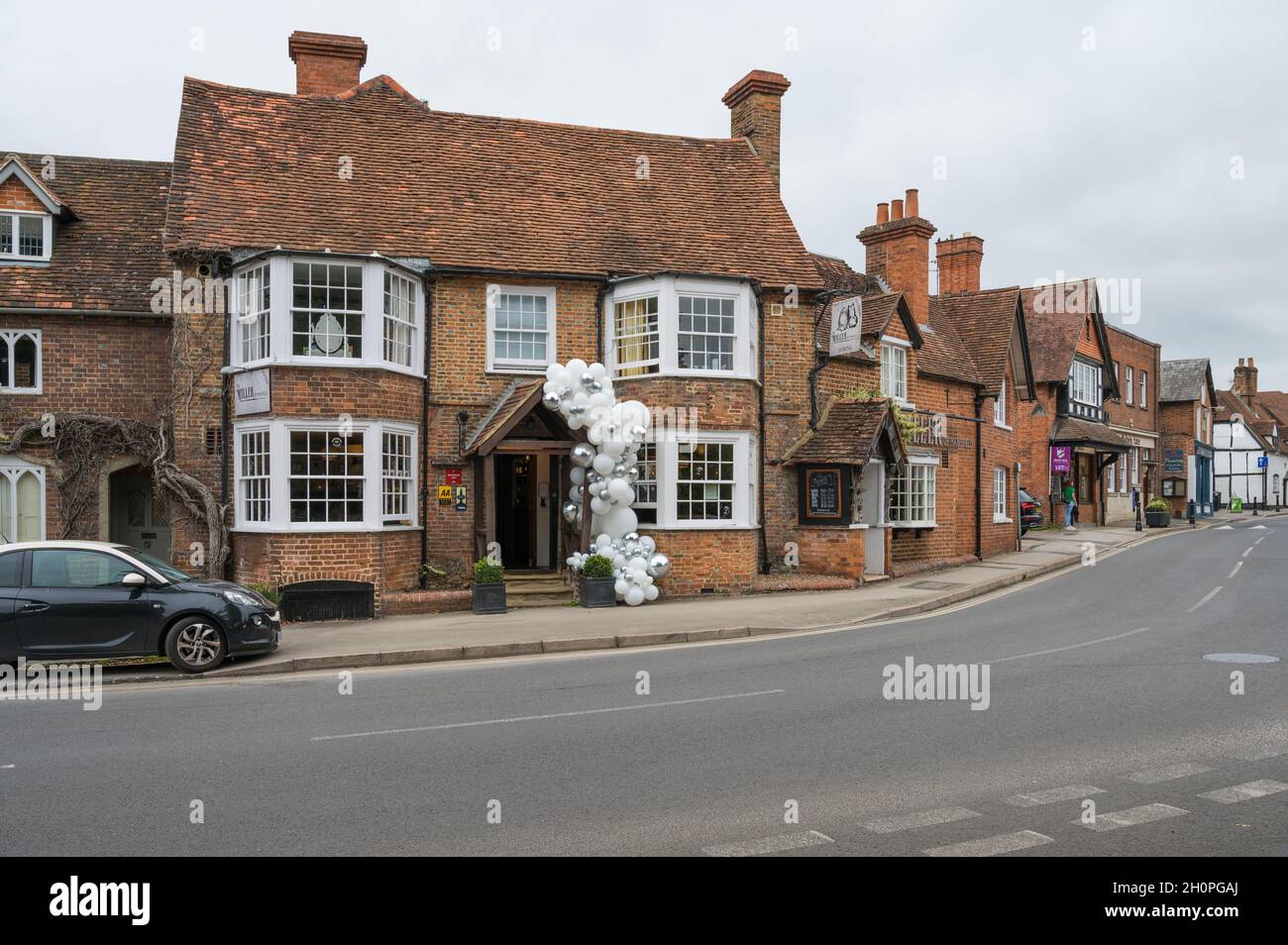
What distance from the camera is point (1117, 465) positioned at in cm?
4438

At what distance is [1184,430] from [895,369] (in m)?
35.0

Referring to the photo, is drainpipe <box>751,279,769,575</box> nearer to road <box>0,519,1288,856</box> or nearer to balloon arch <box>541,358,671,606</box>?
balloon arch <box>541,358,671,606</box>

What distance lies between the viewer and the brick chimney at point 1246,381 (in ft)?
234

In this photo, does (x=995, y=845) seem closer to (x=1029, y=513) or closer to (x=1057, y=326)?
(x=1029, y=513)

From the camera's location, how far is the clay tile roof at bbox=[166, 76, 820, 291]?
18.2 meters

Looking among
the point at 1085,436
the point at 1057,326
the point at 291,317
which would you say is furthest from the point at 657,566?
the point at 1057,326

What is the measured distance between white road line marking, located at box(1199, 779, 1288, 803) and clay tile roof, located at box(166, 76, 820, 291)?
1423 centimetres

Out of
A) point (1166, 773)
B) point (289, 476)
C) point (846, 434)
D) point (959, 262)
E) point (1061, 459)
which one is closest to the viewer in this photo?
point (1166, 773)

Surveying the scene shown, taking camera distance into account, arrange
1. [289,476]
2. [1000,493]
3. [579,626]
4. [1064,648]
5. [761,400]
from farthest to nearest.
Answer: [1000,493]
[761,400]
[289,476]
[579,626]
[1064,648]

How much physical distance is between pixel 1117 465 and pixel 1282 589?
93.5 feet

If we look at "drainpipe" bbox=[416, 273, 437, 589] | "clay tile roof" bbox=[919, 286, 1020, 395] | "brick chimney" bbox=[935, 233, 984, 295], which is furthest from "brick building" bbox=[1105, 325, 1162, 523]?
"drainpipe" bbox=[416, 273, 437, 589]

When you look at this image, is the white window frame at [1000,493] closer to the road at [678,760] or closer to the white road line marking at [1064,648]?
the white road line marking at [1064,648]

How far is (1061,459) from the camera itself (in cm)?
3594
